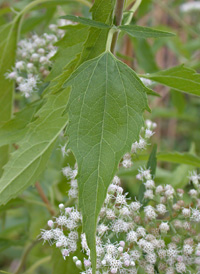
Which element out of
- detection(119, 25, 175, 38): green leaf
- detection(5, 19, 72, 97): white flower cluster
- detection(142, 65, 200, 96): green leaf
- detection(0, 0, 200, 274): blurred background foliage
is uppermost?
detection(119, 25, 175, 38): green leaf

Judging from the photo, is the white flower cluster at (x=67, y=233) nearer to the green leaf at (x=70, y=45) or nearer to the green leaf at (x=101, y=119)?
the green leaf at (x=101, y=119)

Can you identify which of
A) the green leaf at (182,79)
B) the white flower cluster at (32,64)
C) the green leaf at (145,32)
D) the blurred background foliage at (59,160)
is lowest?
the blurred background foliage at (59,160)

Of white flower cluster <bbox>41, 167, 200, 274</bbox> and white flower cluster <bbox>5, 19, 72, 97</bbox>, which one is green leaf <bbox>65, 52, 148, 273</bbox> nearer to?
white flower cluster <bbox>41, 167, 200, 274</bbox>

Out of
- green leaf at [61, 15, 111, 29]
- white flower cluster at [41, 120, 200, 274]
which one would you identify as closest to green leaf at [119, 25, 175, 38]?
green leaf at [61, 15, 111, 29]

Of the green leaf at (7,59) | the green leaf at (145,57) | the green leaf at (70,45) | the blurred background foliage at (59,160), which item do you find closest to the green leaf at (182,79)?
the blurred background foliage at (59,160)

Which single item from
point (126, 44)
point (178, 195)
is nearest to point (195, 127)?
point (126, 44)

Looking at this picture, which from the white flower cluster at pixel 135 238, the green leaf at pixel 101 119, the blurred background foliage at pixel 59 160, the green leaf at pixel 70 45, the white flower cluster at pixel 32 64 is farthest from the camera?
the blurred background foliage at pixel 59 160

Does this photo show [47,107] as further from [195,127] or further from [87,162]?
[195,127]
